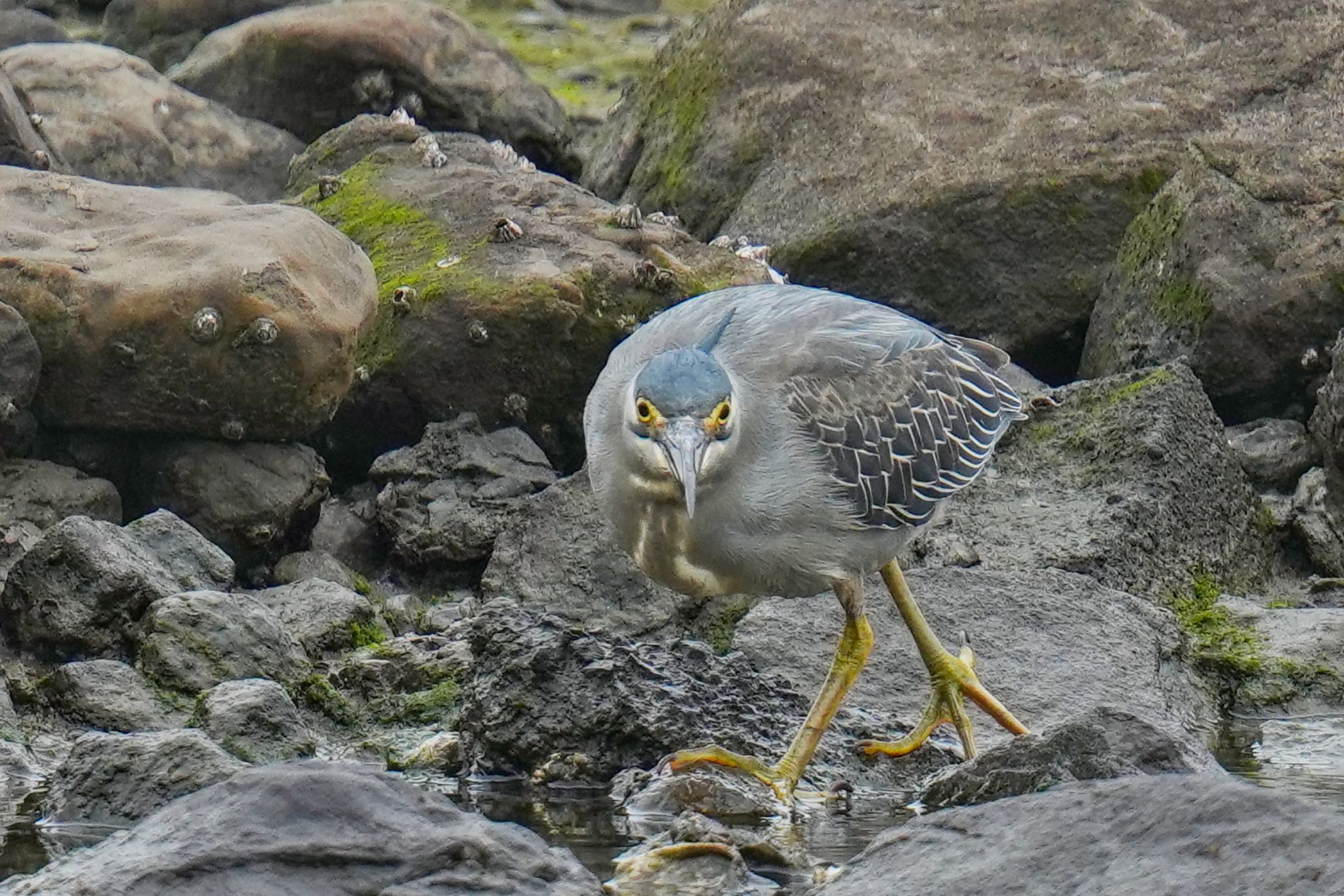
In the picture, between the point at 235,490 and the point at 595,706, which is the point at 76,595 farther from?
the point at 595,706

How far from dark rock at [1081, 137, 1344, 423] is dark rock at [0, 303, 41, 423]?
16.3 ft

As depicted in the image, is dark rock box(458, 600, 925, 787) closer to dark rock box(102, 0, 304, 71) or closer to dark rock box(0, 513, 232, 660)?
dark rock box(0, 513, 232, 660)

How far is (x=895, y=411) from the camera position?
6703 millimetres

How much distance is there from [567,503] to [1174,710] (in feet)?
8.22

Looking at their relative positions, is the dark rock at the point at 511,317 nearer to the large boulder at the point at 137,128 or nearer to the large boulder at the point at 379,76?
the large boulder at the point at 137,128

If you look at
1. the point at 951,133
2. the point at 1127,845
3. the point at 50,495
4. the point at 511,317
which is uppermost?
the point at 1127,845

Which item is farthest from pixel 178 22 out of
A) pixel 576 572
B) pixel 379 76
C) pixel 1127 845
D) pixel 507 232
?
pixel 1127 845

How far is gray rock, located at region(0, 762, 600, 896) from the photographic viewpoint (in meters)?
4.21

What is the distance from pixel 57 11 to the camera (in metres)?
18.8

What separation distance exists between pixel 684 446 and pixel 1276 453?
195 inches

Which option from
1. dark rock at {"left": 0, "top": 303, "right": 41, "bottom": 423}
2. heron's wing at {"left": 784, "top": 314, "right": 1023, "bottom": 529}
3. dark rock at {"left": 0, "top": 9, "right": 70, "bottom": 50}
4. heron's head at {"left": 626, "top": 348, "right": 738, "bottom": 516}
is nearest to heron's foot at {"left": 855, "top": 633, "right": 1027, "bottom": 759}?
heron's wing at {"left": 784, "top": 314, "right": 1023, "bottom": 529}

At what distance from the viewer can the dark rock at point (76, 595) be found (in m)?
7.27

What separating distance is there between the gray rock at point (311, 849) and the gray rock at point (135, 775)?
96 centimetres

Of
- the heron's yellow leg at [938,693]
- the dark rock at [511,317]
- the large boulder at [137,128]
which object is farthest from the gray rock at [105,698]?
the large boulder at [137,128]
